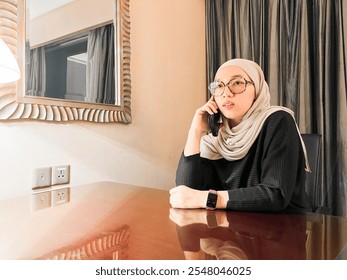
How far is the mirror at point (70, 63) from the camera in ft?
3.82

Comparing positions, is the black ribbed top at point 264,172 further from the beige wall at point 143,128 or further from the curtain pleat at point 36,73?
the curtain pleat at point 36,73

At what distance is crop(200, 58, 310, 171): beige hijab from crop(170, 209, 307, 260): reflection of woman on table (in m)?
0.32

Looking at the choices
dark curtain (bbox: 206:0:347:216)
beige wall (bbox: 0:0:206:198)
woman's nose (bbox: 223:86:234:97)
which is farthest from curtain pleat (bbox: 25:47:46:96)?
dark curtain (bbox: 206:0:347:216)

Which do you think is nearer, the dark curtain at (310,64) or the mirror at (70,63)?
the mirror at (70,63)

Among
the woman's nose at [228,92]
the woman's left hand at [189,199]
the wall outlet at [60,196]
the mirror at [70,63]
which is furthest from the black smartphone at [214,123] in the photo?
the wall outlet at [60,196]

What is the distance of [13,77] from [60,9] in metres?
0.56

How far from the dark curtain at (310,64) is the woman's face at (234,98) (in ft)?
2.91

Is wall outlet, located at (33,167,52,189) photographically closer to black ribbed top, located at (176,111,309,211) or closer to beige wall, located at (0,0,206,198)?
beige wall, located at (0,0,206,198)

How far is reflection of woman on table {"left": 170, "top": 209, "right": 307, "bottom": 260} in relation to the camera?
575mm

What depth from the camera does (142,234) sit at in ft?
2.29

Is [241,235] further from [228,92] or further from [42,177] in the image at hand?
[42,177]

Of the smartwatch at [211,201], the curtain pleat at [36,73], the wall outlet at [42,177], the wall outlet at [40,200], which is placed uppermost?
the curtain pleat at [36,73]

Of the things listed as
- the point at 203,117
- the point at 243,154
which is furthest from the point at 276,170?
the point at 203,117

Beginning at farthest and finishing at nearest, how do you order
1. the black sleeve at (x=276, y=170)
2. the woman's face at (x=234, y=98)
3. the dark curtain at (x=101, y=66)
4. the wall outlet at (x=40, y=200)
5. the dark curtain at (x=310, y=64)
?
the dark curtain at (x=310, y=64), the dark curtain at (x=101, y=66), the woman's face at (x=234, y=98), the wall outlet at (x=40, y=200), the black sleeve at (x=276, y=170)
